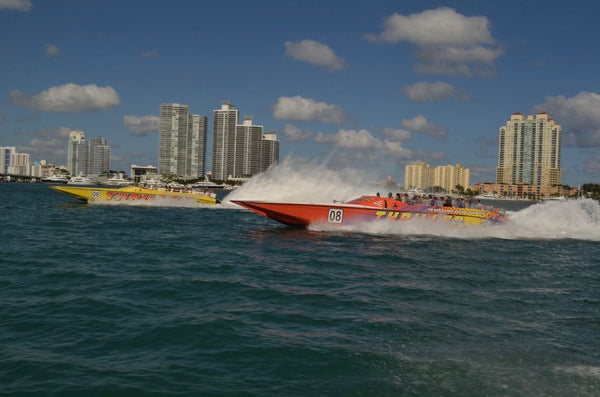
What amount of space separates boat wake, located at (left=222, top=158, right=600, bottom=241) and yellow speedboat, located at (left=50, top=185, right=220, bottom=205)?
12.9 feet

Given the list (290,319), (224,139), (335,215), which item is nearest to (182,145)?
(224,139)

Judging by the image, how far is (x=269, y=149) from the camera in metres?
169

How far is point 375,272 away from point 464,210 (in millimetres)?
11944

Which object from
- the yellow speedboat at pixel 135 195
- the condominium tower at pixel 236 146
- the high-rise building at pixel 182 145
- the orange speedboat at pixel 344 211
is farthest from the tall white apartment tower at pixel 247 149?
the orange speedboat at pixel 344 211

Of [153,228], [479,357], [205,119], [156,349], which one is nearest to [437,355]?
[479,357]

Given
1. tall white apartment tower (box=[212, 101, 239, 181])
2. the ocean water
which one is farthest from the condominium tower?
the ocean water

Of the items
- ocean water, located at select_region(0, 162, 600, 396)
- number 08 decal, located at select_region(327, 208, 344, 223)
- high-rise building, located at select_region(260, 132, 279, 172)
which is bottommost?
ocean water, located at select_region(0, 162, 600, 396)

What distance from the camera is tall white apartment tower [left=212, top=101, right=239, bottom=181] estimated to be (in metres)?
175

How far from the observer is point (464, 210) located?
22312 mm

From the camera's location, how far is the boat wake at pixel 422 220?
21.5 m

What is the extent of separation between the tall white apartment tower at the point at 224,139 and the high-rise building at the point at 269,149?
12657 mm

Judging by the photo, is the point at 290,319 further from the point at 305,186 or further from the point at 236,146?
the point at 236,146

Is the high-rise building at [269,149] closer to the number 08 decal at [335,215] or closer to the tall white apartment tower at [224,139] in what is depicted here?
the tall white apartment tower at [224,139]

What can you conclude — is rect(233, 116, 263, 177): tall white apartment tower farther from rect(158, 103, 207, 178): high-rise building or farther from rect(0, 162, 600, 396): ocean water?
rect(0, 162, 600, 396): ocean water
